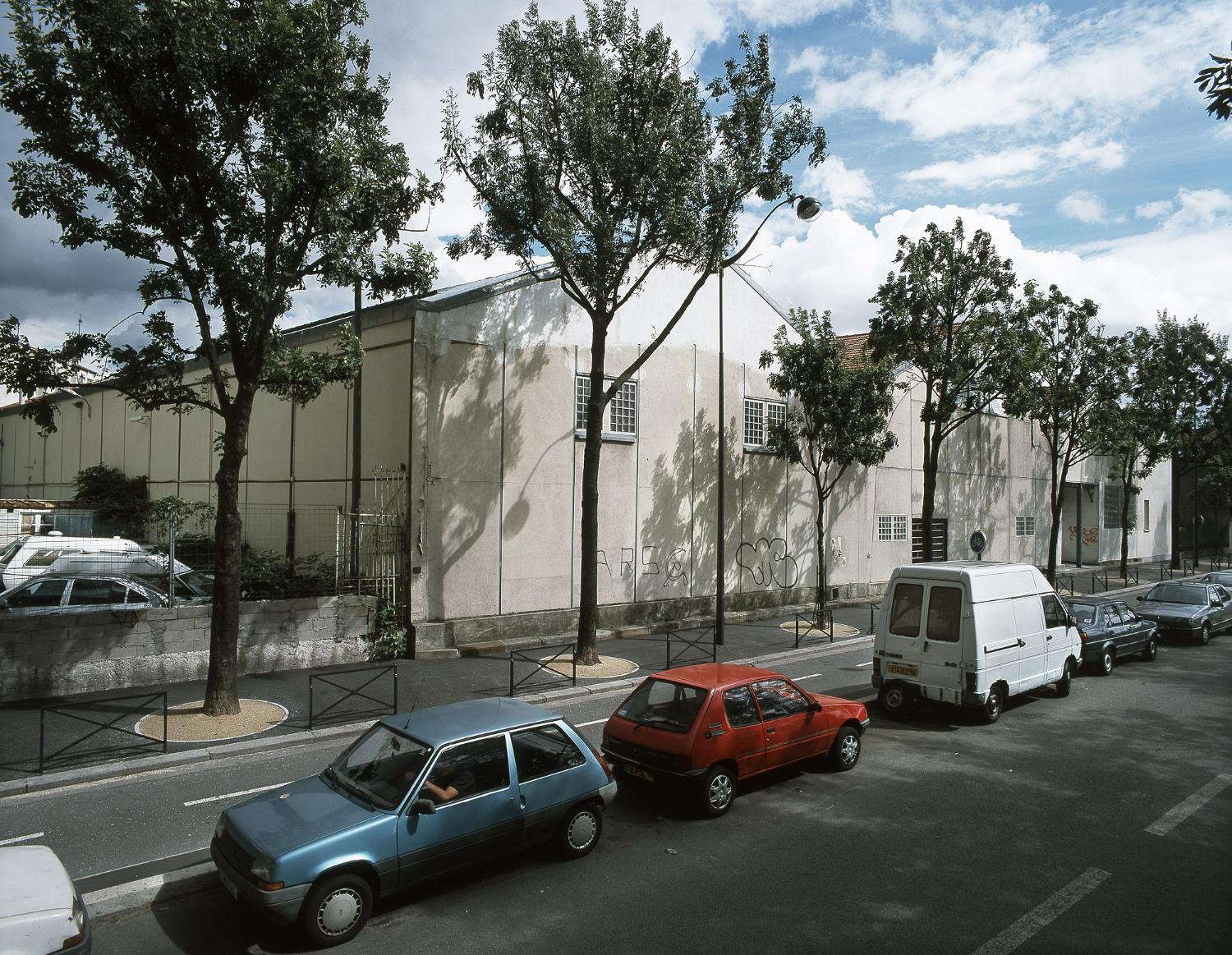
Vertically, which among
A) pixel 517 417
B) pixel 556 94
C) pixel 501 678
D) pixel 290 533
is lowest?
pixel 501 678

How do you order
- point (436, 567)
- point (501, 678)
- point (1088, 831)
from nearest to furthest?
point (1088, 831) → point (501, 678) → point (436, 567)

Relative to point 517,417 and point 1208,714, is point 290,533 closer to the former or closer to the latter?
point 517,417

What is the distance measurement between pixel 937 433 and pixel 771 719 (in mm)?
18067

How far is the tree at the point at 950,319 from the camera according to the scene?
23.4 meters

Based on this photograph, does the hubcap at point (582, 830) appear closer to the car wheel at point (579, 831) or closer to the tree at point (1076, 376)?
the car wheel at point (579, 831)

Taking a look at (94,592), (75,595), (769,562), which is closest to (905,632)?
(769,562)

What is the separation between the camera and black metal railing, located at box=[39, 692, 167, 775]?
32.0 feet

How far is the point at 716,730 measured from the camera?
27.9 feet

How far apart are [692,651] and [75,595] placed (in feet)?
39.4

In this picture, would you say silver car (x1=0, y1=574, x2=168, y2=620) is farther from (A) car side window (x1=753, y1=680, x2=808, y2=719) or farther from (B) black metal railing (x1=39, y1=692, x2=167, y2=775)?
(A) car side window (x1=753, y1=680, x2=808, y2=719)

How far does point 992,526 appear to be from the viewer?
34500 millimetres

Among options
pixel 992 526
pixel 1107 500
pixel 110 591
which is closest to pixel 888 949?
pixel 110 591

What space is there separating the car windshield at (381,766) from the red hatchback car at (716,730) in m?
2.80

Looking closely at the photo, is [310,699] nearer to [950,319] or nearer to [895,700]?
[895,700]
